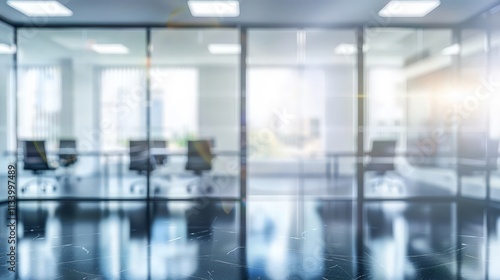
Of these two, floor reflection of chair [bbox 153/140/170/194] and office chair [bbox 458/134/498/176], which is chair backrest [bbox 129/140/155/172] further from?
office chair [bbox 458/134/498/176]

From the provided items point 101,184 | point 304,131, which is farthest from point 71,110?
point 304,131

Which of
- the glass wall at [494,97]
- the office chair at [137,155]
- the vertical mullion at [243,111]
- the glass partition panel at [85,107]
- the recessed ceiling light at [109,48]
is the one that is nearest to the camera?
the glass wall at [494,97]

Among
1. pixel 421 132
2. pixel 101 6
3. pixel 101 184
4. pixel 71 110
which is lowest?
pixel 101 184

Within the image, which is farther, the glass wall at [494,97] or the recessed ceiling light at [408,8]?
the glass wall at [494,97]

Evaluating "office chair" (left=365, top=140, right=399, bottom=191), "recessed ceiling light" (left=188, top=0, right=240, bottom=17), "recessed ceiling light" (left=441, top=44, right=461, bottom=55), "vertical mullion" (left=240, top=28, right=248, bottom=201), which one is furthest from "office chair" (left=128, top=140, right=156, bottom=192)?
"recessed ceiling light" (left=441, top=44, right=461, bottom=55)

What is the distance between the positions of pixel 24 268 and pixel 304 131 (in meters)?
6.83

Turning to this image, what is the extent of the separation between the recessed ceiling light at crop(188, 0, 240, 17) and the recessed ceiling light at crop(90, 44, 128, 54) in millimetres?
2678

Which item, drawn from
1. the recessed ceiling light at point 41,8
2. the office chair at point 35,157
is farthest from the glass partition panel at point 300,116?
the office chair at point 35,157

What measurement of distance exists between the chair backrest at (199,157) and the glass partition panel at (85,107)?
4.49 ft

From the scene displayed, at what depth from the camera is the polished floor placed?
9.32ft

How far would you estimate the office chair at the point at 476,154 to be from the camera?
528 cm

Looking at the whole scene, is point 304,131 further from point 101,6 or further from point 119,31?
point 101,6

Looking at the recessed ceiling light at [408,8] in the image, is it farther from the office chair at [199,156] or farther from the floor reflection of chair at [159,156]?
the floor reflection of chair at [159,156]

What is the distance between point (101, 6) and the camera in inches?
185
